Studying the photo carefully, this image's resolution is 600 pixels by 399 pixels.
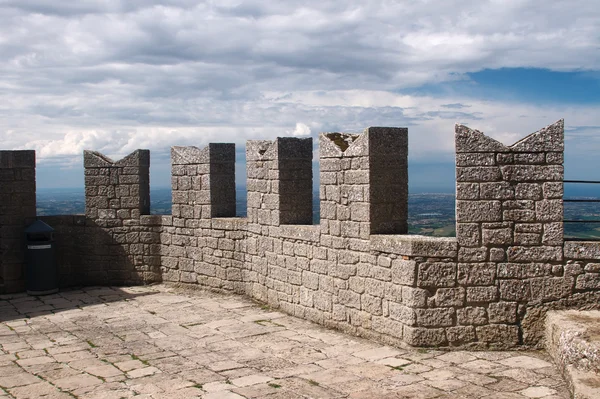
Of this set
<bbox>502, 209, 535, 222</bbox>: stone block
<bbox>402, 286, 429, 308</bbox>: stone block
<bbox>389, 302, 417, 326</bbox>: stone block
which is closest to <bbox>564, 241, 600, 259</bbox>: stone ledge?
<bbox>502, 209, 535, 222</bbox>: stone block

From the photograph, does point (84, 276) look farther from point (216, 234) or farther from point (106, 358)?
point (106, 358)

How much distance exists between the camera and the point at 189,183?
10.9 meters

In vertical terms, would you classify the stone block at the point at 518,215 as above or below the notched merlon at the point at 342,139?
below

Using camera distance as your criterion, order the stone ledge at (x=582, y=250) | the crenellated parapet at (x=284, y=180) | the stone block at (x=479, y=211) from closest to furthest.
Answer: the stone ledge at (x=582, y=250) < the stone block at (x=479, y=211) < the crenellated parapet at (x=284, y=180)

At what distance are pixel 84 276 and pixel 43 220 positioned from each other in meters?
1.27

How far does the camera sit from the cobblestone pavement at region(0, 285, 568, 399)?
583cm

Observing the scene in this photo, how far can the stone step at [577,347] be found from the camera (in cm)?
522

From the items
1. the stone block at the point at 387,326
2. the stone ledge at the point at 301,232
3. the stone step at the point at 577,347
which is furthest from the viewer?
the stone ledge at the point at 301,232

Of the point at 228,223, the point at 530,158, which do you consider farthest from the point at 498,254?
the point at 228,223

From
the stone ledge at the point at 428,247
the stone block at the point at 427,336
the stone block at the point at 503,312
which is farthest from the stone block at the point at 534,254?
the stone block at the point at 427,336

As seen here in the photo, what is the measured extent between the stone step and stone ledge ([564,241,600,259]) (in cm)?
58

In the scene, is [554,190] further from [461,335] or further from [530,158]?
[461,335]

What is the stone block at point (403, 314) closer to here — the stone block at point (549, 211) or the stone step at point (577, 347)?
the stone step at point (577, 347)

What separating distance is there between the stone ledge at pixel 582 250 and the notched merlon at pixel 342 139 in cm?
287
